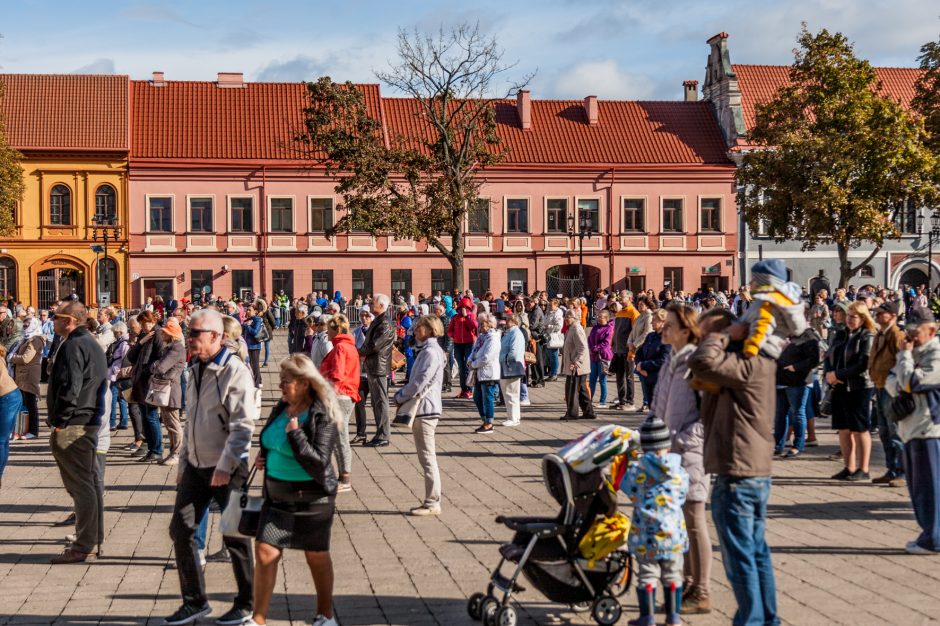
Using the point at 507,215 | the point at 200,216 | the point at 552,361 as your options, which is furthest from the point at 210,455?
the point at 507,215

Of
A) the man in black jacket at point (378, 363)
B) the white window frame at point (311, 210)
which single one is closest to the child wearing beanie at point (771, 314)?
the man in black jacket at point (378, 363)

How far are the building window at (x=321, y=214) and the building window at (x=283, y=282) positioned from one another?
2.29 meters

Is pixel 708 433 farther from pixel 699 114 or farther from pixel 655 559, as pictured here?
pixel 699 114

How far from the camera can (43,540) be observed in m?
9.24

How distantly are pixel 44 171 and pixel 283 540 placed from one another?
1838 inches

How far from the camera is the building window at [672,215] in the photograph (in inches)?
2077

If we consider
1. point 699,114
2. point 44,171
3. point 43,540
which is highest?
point 699,114

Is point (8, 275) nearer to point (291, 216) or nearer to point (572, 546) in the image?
point (291, 216)

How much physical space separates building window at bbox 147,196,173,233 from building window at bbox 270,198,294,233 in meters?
4.48

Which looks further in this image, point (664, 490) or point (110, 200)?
point (110, 200)

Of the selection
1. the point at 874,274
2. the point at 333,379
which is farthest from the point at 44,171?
the point at 333,379

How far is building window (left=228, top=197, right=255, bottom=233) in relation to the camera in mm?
50188

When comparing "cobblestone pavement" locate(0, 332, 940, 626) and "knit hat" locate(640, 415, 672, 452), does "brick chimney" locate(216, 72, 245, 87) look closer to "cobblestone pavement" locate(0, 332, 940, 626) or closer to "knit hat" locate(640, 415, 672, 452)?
"cobblestone pavement" locate(0, 332, 940, 626)

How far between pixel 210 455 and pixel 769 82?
5275 centimetres
